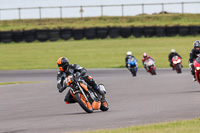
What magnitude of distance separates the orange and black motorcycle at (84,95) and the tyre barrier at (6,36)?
34702 mm

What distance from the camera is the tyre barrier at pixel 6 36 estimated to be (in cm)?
4553

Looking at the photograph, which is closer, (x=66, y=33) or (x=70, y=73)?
(x=70, y=73)

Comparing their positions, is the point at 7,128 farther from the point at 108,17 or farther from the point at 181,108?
the point at 108,17

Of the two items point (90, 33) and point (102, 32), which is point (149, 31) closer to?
point (102, 32)

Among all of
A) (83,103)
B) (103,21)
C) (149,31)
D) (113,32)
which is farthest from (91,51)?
(83,103)

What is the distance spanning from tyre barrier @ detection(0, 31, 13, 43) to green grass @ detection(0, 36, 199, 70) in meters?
0.54

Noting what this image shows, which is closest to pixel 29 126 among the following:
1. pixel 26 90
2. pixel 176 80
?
pixel 26 90

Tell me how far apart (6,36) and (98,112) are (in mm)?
35536

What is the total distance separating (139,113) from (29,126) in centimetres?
236

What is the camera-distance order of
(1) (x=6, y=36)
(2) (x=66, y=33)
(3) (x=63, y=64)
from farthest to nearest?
1. (2) (x=66, y=33)
2. (1) (x=6, y=36)
3. (3) (x=63, y=64)

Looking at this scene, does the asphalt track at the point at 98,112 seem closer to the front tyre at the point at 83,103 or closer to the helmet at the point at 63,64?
the front tyre at the point at 83,103

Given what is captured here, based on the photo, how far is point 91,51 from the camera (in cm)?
4550

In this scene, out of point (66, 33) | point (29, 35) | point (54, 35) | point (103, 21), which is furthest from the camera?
point (103, 21)

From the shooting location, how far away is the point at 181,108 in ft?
36.6
